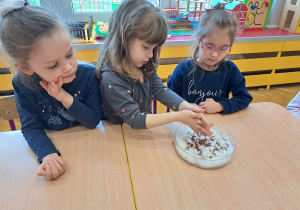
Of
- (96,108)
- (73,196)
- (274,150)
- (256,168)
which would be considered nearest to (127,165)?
(73,196)

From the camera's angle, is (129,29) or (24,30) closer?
(24,30)

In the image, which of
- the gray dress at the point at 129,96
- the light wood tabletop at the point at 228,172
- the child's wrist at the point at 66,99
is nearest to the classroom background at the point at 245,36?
the gray dress at the point at 129,96

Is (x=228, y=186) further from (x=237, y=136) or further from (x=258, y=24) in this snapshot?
(x=258, y=24)

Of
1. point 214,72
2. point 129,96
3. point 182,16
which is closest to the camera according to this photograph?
point 129,96

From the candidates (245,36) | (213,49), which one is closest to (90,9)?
(245,36)

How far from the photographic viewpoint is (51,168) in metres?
0.74

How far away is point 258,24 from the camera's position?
267cm

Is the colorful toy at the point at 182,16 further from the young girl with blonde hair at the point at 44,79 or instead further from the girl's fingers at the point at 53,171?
the girl's fingers at the point at 53,171

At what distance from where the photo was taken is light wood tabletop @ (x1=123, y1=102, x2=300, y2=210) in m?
0.68

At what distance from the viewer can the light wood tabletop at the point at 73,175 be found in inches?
26.4

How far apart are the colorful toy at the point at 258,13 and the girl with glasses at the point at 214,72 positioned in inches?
64.1

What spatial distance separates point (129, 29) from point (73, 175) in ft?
1.88

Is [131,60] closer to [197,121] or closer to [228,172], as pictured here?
[197,121]

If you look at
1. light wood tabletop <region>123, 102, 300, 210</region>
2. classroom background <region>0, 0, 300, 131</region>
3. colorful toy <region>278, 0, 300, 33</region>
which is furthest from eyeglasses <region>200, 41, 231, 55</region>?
colorful toy <region>278, 0, 300, 33</region>
